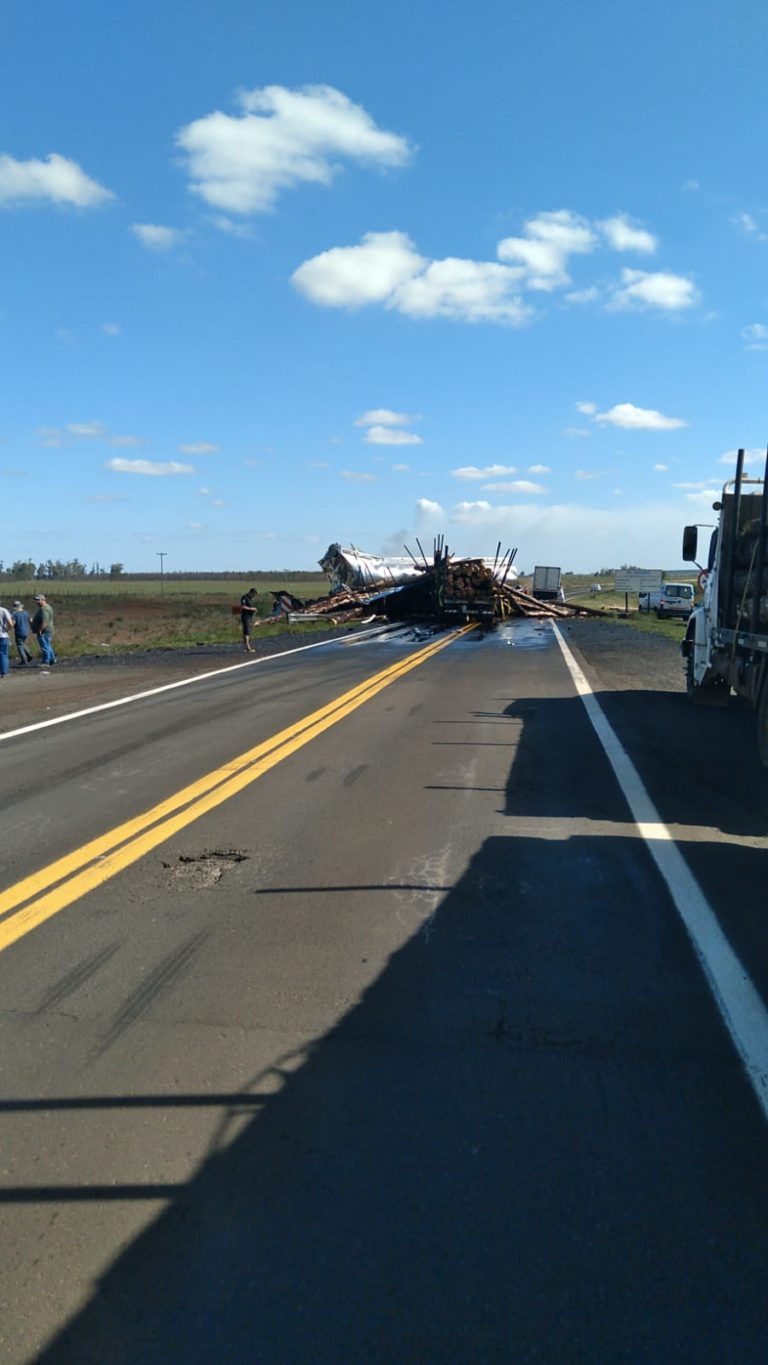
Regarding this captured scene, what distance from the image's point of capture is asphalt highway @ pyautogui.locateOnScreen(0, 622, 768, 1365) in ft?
8.62

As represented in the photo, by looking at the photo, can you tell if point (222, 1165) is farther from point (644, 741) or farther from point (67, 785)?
point (644, 741)

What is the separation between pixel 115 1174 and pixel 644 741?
28.5 ft

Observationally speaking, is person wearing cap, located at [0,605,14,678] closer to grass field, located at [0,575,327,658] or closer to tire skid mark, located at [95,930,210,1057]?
grass field, located at [0,575,327,658]

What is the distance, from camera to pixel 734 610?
11.6 m

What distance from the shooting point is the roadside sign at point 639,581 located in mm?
47094

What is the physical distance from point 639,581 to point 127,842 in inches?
1697

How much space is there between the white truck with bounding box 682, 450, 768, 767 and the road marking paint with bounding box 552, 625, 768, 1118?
92.1 inches

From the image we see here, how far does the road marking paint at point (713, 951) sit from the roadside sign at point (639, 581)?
39.8m

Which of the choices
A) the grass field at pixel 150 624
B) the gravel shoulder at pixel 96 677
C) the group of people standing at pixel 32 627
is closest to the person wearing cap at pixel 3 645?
the group of people standing at pixel 32 627

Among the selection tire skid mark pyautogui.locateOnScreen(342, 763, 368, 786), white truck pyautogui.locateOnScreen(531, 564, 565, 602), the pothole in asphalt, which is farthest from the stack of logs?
the pothole in asphalt

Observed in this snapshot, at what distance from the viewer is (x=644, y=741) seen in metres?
Result: 11.0

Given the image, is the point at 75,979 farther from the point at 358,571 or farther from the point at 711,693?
the point at 358,571

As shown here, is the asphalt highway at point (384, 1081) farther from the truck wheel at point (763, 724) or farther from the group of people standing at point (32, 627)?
the group of people standing at point (32, 627)

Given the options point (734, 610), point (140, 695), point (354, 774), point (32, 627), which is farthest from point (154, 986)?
point (32, 627)
